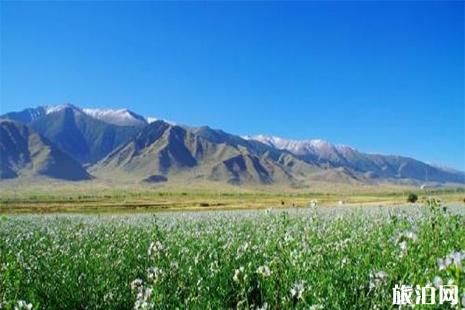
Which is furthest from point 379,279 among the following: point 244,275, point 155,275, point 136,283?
point 136,283

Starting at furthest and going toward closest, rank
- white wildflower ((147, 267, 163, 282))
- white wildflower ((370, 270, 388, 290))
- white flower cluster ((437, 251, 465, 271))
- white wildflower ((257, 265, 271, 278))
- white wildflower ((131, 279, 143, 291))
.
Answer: white wildflower ((147, 267, 163, 282)), white wildflower ((131, 279, 143, 291)), white wildflower ((370, 270, 388, 290)), white wildflower ((257, 265, 271, 278)), white flower cluster ((437, 251, 465, 271))

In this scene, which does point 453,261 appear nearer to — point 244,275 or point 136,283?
point 244,275

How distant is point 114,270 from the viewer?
1140 centimetres

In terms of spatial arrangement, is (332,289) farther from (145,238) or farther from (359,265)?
(145,238)

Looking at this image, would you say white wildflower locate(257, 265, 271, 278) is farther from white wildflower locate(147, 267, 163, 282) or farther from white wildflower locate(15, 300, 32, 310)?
white wildflower locate(15, 300, 32, 310)

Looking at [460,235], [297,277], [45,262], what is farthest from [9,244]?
[460,235]

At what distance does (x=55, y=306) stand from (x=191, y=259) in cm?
347

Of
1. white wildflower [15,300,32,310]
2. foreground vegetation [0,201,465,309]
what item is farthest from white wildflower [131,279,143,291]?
white wildflower [15,300,32,310]

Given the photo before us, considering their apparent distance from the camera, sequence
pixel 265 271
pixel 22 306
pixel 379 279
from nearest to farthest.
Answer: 1. pixel 22 306
2. pixel 265 271
3. pixel 379 279

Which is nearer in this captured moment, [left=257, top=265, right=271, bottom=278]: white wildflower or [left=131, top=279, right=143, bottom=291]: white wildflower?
[left=257, top=265, right=271, bottom=278]: white wildflower

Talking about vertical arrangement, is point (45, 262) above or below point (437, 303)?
below

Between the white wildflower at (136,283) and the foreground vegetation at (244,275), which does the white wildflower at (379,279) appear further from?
the white wildflower at (136,283)

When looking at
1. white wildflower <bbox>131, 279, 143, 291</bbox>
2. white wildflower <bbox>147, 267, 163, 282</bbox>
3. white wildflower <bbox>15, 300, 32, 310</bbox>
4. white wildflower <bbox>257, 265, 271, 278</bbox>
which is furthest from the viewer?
white wildflower <bbox>147, 267, 163, 282</bbox>

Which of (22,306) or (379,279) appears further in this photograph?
(379,279)
